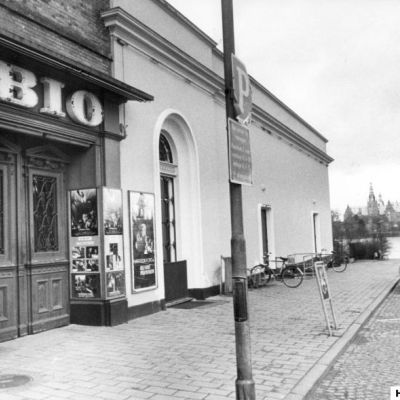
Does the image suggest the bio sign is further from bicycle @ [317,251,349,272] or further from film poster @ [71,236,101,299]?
bicycle @ [317,251,349,272]

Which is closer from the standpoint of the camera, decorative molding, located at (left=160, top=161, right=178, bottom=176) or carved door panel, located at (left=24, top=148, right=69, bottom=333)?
carved door panel, located at (left=24, top=148, right=69, bottom=333)

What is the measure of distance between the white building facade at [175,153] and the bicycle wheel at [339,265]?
606 centimetres

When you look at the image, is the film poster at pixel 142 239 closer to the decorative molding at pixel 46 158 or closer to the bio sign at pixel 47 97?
the decorative molding at pixel 46 158

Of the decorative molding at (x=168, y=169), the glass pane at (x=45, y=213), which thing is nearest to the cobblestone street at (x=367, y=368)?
the glass pane at (x=45, y=213)

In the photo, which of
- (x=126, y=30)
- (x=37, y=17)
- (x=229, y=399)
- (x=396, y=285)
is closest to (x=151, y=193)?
(x=126, y=30)

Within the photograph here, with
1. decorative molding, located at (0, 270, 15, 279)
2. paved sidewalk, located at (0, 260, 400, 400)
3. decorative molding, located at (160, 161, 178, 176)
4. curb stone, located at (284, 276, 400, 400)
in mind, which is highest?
decorative molding, located at (160, 161, 178, 176)

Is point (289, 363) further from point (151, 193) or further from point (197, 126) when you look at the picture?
point (197, 126)

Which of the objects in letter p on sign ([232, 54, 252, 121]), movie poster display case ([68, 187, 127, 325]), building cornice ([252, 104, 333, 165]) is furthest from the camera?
building cornice ([252, 104, 333, 165])

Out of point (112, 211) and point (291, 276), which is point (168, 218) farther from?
point (291, 276)

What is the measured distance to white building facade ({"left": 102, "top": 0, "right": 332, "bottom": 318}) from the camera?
9.41m

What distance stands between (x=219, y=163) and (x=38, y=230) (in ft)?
20.7

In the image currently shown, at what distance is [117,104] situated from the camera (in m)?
9.02

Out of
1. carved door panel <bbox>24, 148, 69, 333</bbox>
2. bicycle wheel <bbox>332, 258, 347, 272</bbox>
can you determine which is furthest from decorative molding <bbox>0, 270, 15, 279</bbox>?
bicycle wheel <bbox>332, 258, 347, 272</bbox>

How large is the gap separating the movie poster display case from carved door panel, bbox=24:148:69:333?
0.54 ft
